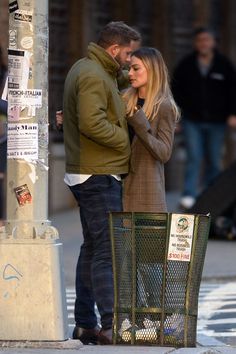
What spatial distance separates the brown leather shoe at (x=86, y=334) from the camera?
28.2 feet

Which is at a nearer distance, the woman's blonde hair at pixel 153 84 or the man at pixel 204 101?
the woman's blonde hair at pixel 153 84

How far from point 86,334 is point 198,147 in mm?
7488

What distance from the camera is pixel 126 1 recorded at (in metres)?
17.5

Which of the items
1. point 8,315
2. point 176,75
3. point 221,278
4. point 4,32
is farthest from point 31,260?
point 176,75

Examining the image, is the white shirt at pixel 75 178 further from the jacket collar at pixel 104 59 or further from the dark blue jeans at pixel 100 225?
the jacket collar at pixel 104 59

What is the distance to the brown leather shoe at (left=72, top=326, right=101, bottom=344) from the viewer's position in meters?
8.59

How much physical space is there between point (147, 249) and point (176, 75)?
823 cm

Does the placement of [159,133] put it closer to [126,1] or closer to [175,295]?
[175,295]

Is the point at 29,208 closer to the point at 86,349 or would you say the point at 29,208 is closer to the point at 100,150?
the point at 100,150

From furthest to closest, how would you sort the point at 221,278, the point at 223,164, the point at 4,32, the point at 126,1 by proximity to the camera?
the point at 223,164 → the point at 126,1 → the point at 4,32 → the point at 221,278

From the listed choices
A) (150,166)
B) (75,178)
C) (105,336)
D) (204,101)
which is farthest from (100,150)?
(204,101)

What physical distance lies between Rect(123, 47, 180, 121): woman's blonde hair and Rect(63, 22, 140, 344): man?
0.34ft

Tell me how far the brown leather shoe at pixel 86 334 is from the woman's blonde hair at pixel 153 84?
1421mm

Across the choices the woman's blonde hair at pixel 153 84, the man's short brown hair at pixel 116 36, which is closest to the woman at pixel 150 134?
the woman's blonde hair at pixel 153 84
